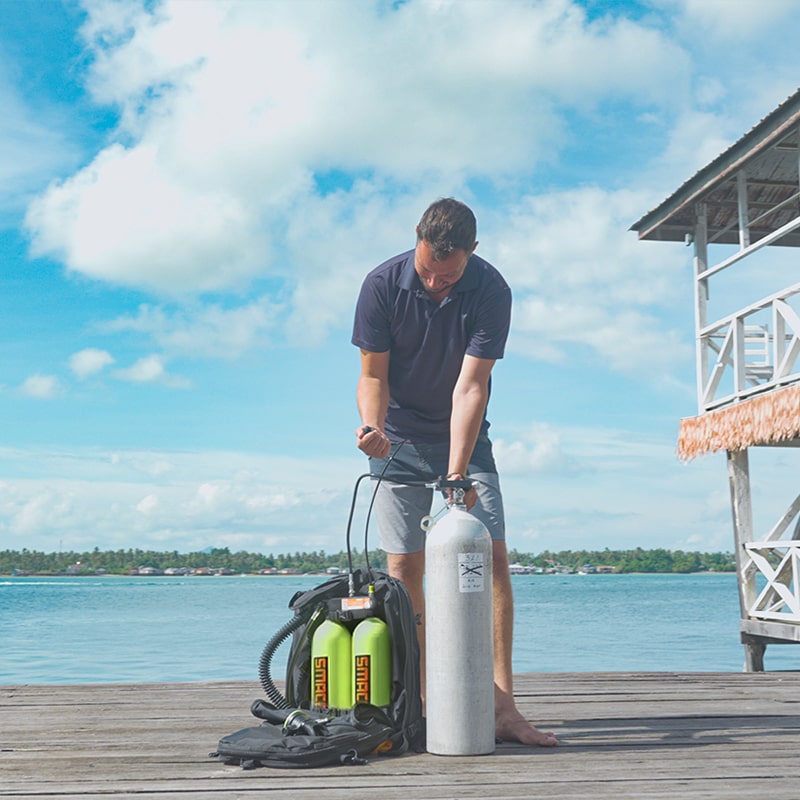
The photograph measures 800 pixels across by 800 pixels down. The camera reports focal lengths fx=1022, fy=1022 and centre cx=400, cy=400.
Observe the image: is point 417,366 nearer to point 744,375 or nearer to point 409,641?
point 409,641

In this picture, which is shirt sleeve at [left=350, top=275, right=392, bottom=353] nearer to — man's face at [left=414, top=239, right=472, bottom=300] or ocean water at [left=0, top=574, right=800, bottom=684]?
man's face at [left=414, top=239, right=472, bottom=300]

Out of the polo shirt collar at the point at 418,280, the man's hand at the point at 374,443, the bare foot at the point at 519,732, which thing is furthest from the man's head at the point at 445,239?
the bare foot at the point at 519,732

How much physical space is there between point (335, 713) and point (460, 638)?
0.53 meters

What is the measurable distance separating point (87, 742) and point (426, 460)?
5.22 ft

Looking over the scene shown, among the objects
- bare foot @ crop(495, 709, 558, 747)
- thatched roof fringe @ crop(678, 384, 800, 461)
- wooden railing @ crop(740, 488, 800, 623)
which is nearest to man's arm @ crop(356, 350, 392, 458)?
bare foot @ crop(495, 709, 558, 747)

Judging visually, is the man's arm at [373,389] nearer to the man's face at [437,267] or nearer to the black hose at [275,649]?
the man's face at [437,267]

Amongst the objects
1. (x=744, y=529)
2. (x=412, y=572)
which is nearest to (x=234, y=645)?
(x=744, y=529)

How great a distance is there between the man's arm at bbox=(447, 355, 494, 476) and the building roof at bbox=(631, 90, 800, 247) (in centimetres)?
719

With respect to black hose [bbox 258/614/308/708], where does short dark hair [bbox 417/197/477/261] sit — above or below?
above

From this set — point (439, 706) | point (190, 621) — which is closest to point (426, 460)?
point (439, 706)

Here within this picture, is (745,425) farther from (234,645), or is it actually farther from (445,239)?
(234,645)

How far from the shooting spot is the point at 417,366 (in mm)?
3865

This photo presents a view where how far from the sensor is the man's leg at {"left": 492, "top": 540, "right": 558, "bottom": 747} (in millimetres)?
3496

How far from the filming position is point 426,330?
3.81 m
